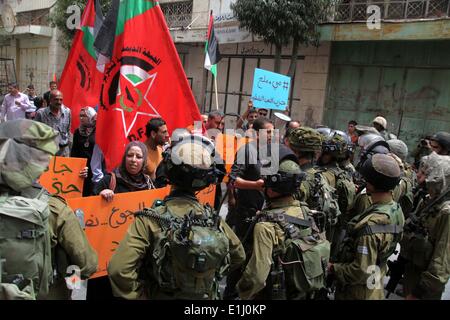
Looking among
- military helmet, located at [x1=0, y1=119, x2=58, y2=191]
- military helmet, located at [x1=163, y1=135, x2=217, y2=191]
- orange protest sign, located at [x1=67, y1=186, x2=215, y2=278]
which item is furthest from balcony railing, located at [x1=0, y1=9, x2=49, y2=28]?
military helmet, located at [x1=163, y1=135, x2=217, y2=191]

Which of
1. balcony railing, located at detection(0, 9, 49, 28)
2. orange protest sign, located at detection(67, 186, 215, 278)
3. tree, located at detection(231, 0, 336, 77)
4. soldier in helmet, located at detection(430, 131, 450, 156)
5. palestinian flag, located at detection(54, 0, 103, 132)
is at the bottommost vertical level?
orange protest sign, located at detection(67, 186, 215, 278)

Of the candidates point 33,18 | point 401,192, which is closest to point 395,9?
point 401,192

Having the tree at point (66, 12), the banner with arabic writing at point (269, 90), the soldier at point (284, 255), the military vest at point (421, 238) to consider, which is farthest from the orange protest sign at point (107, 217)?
the tree at point (66, 12)

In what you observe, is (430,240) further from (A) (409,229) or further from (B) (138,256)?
(B) (138,256)

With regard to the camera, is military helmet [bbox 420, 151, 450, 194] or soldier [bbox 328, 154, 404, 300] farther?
A: military helmet [bbox 420, 151, 450, 194]

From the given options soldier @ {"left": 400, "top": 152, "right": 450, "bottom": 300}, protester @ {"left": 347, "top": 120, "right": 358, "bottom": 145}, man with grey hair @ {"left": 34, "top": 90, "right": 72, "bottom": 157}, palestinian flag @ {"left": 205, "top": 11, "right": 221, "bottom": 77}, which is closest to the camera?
soldier @ {"left": 400, "top": 152, "right": 450, "bottom": 300}

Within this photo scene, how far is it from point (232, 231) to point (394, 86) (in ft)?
31.1

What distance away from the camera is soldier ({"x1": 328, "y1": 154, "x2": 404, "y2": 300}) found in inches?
90.0

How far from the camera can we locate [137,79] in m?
3.52

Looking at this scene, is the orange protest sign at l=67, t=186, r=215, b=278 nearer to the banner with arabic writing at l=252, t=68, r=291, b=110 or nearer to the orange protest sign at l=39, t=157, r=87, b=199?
the orange protest sign at l=39, t=157, r=87, b=199

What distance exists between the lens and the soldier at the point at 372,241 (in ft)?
7.50

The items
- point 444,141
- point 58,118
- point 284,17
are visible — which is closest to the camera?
point 444,141

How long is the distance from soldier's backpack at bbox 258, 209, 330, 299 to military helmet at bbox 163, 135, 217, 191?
1.45 feet
